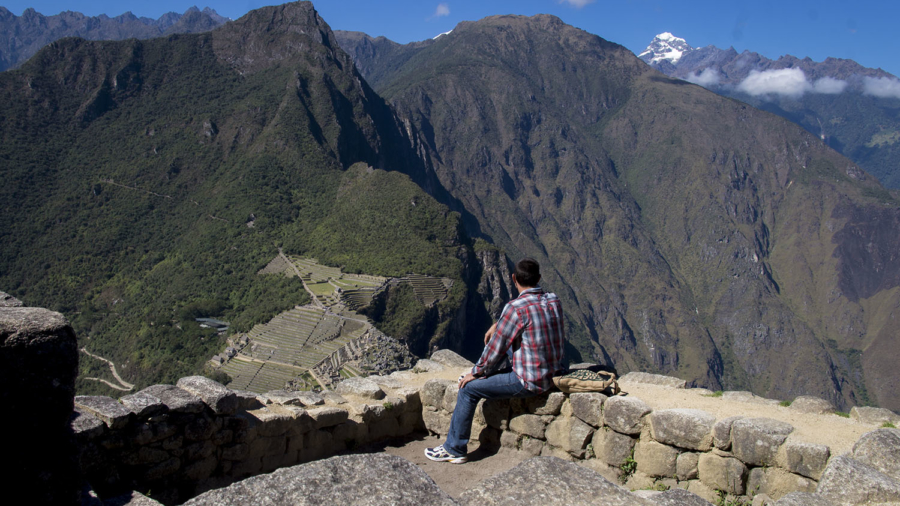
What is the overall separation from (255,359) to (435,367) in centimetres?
4850

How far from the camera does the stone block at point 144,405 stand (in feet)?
19.9

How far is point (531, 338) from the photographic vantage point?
664cm

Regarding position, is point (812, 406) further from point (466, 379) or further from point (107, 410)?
point (107, 410)

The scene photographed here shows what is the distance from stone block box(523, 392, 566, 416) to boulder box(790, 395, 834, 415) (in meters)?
2.92

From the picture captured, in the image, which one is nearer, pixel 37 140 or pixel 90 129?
pixel 37 140

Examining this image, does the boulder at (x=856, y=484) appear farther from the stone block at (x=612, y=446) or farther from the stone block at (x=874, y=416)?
the stone block at (x=612, y=446)

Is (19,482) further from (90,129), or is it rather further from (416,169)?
(416,169)

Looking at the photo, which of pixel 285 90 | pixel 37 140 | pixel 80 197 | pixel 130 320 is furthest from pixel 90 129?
Answer: pixel 130 320

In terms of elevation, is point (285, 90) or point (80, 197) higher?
point (285, 90)

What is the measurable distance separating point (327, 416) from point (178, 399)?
6.70 ft

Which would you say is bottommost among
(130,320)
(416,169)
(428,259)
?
(130,320)

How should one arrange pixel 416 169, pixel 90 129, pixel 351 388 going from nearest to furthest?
pixel 351 388 → pixel 90 129 → pixel 416 169

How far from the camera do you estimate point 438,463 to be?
7262mm

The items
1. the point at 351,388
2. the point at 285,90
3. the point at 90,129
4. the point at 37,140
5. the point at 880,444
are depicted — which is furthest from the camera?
the point at 285,90
